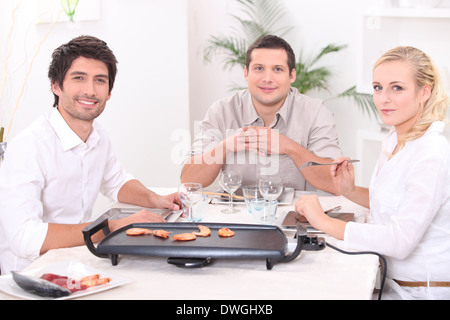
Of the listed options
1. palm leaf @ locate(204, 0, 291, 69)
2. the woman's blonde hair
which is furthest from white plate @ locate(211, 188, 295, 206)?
palm leaf @ locate(204, 0, 291, 69)

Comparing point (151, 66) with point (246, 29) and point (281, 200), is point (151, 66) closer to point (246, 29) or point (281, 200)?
point (246, 29)

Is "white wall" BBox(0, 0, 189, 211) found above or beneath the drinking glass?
above

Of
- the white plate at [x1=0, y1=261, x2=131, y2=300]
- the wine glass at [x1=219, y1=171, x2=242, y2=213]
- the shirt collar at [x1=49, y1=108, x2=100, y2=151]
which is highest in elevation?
the shirt collar at [x1=49, y1=108, x2=100, y2=151]

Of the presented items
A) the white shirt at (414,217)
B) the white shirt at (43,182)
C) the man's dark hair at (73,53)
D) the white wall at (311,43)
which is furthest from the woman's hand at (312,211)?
the white wall at (311,43)

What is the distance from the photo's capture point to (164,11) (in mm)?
4098

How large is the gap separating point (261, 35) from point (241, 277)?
319cm

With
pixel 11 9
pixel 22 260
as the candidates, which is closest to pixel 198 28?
pixel 11 9

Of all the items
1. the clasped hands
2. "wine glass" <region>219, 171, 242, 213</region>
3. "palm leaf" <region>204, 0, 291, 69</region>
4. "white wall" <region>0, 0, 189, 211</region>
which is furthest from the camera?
"palm leaf" <region>204, 0, 291, 69</region>

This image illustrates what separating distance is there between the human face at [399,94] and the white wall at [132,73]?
7.95 feet

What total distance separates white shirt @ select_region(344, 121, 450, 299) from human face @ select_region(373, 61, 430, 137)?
0.35 ft

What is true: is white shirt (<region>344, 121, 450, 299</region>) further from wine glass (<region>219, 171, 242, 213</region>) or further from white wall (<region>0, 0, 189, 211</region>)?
white wall (<region>0, 0, 189, 211</region>)

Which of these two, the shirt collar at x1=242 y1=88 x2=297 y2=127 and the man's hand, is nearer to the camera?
the man's hand

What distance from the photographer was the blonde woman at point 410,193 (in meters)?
1.67

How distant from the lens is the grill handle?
159 centimetres
